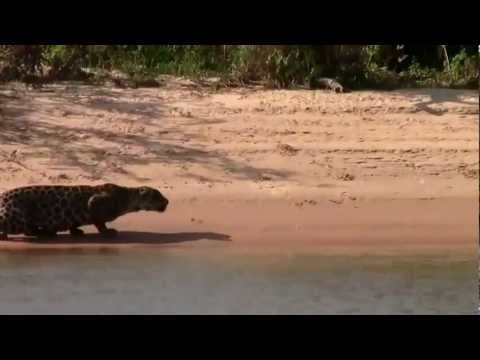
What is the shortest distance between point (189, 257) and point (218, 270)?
60 cm

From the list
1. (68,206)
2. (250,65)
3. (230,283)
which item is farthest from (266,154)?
(230,283)

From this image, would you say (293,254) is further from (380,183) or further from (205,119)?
(205,119)

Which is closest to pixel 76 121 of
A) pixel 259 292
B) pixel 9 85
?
pixel 9 85

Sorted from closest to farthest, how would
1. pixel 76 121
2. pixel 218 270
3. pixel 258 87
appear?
pixel 218 270 < pixel 76 121 < pixel 258 87

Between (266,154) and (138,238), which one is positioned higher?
(266,154)

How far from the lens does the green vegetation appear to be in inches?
602

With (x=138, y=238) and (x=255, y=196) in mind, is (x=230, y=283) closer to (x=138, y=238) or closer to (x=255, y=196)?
(x=138, y=238)

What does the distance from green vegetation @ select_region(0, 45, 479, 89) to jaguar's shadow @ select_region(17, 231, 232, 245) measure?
3.41 metres

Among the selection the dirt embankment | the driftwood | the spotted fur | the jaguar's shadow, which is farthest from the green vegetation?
the jaguar's shadow

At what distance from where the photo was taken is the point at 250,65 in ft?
50.9

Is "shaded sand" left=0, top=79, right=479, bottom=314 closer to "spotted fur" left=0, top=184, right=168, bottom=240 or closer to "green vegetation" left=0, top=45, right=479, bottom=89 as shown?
"spotted fur" left=0, top=184, right=168, bottom=240

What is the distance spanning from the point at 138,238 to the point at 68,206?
0.78 meters
